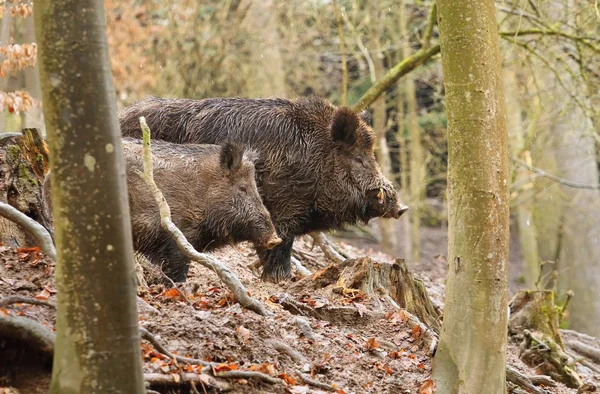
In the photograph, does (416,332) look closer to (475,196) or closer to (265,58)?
(475,196)

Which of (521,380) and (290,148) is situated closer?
(521,380)

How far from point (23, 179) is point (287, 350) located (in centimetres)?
297

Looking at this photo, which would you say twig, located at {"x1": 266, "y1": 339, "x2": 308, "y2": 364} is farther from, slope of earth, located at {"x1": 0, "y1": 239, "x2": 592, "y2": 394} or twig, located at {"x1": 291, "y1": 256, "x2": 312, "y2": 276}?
twig, located at {"x1": 291, "y1": 256, "x2": 312, "y2": 276}

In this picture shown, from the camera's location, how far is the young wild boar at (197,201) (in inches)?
315

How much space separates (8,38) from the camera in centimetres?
1149

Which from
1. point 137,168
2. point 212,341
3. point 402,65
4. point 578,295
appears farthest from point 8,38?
point 578,295

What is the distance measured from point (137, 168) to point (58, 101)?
13.9ft

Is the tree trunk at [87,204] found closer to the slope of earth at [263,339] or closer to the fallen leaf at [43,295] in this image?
the slope of earth at [263,339]

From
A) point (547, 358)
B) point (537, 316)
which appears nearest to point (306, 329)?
point (547, 358)

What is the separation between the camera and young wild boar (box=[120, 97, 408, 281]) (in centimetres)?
973

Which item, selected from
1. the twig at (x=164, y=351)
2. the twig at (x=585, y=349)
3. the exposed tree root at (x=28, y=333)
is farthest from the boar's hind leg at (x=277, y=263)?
the exposed tree root at (x=28, y=333)

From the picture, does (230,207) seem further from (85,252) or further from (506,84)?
(506,84)

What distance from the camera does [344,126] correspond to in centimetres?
1005

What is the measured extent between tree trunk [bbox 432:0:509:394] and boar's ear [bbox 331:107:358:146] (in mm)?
3979
